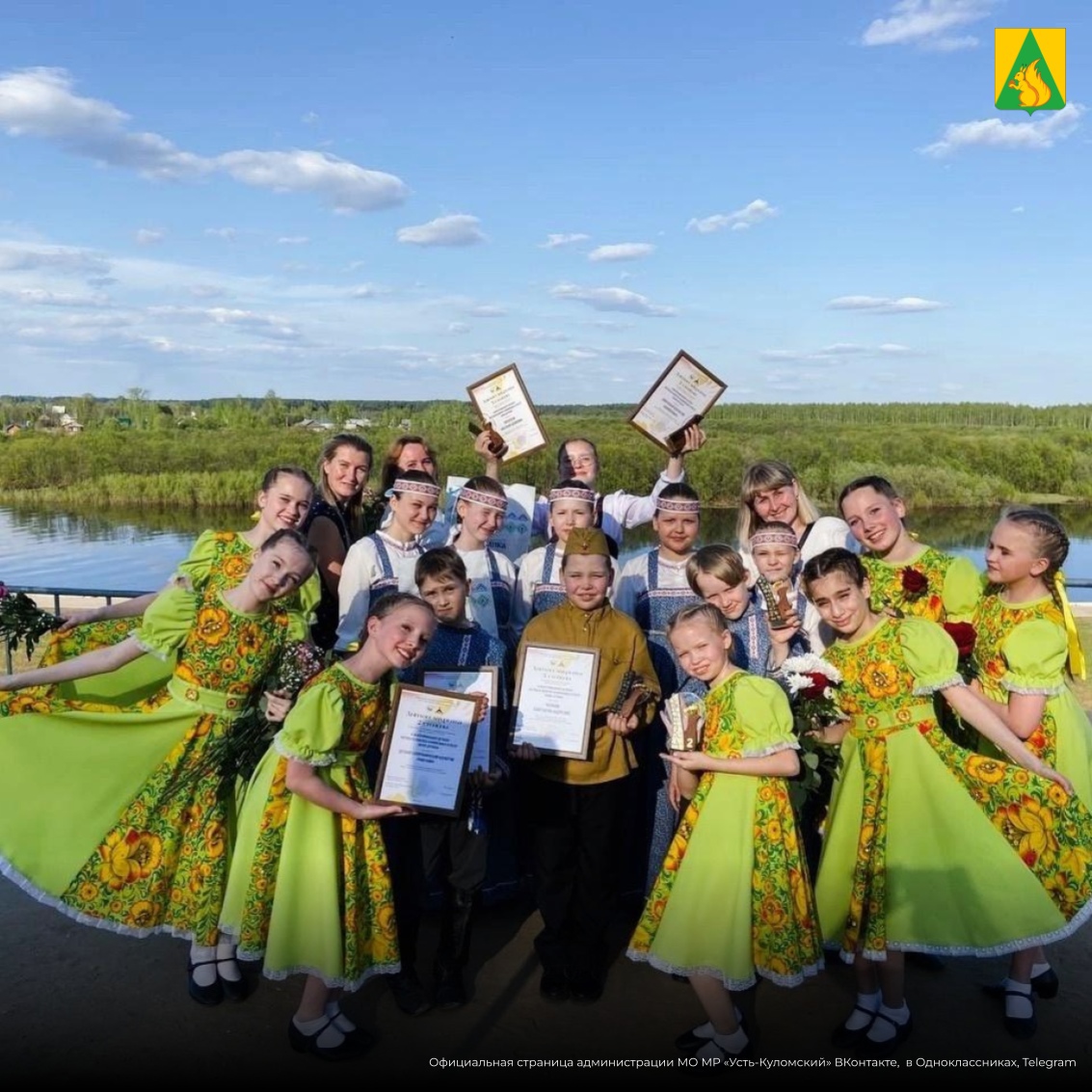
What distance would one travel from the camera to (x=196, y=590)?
3803mm

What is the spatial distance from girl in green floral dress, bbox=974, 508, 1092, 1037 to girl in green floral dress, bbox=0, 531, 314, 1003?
2.65 metres

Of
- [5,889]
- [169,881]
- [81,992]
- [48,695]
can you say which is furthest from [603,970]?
[5,889]

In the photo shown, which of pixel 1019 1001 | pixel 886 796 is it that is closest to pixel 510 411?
Result: pixel 886 796

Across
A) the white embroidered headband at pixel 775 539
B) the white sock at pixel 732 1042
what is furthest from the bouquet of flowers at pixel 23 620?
the white sock at pixel 732 1042

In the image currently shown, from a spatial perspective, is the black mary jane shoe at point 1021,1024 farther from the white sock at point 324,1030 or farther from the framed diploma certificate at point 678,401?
the framed diploma certificate at point 678,401

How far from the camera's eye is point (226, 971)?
12.6 feet

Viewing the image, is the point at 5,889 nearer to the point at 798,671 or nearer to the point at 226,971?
the point at 226,971

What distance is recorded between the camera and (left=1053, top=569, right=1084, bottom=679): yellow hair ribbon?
3887 mm

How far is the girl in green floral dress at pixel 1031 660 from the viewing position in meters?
3.62

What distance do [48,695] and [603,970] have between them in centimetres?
256

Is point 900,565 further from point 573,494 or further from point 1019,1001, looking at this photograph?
point 1019,1001

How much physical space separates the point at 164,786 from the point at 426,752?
1102 mm

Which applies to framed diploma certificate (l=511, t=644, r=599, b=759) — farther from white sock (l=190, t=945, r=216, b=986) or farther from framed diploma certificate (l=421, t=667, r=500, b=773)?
white sock (l=190, t=945, r=216, b=986)

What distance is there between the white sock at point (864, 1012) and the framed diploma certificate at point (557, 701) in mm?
1333
